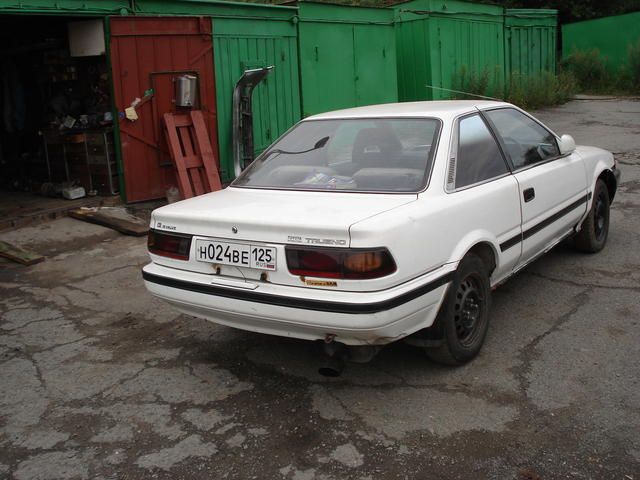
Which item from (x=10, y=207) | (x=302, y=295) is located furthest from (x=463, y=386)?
(x=10, y=207)

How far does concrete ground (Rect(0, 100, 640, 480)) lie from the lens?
3049 mm

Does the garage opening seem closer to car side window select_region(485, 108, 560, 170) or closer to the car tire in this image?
car side window select_region(485, 108, 560, 170)

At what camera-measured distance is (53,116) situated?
9.57 meters

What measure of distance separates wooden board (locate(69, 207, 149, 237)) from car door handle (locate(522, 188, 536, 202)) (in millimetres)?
4456

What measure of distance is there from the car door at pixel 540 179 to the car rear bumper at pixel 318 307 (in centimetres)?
127

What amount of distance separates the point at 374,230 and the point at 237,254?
2.50 feet

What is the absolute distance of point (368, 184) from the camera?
3945 millimetres

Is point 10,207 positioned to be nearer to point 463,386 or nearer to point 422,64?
point 463,386

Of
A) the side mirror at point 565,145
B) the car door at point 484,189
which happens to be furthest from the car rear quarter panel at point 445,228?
the side mirror at point 565,145

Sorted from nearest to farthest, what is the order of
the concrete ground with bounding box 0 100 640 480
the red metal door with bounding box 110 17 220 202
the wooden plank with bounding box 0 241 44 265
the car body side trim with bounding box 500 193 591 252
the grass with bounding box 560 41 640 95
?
the concrete ground with bounding box 0 100 640 480, the car body side trim with bounding box 500 193 591 252, the wooden plank with bounding box 0 241 44 265, the red metal door with bounding box 110 17 220 202, the grass with bounding box 560 41 640 95

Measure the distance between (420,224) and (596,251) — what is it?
3208 millimetres

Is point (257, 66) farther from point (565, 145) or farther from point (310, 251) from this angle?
point (310, 251)

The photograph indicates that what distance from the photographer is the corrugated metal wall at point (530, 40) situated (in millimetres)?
16578

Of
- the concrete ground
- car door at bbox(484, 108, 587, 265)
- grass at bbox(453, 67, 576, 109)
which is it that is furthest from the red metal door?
grass at bbox(453, 67, 576, 109)
